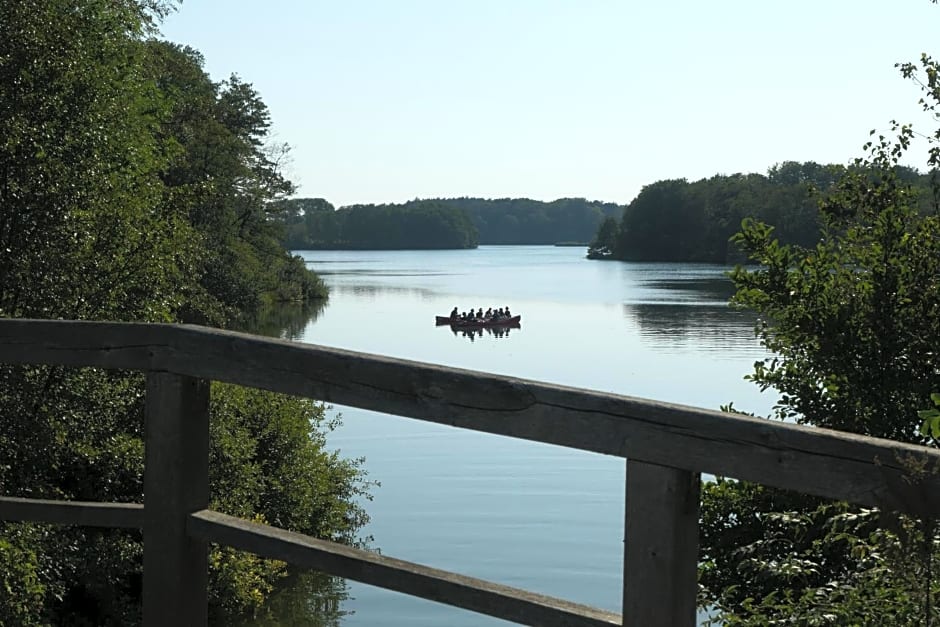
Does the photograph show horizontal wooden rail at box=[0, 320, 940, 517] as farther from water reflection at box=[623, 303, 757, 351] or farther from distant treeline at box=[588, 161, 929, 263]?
distant treeline at box=[588, 161, 929, 263]

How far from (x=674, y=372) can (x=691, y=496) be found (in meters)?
39.5

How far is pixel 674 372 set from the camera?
1606 inches

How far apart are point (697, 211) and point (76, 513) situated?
145336mm

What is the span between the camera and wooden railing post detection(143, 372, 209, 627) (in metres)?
2.65

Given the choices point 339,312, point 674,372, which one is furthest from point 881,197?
point 339,312

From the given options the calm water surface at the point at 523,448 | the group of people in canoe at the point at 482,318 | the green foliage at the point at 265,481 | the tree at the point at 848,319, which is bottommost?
the calm water surface at the point at 523,448

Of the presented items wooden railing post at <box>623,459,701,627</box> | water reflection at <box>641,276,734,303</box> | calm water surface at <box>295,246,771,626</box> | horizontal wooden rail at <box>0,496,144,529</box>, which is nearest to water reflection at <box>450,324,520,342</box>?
calm water surface at <box>295,246,771,626</box>

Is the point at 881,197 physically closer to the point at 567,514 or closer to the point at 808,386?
the point at 808,386

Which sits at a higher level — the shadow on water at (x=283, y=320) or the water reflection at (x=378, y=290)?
the shadow on water at (x=283, y=320)

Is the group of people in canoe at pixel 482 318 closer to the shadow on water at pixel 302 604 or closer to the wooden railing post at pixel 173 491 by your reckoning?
the shadow on water at pixel 302 604

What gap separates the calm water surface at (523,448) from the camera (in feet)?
60.3

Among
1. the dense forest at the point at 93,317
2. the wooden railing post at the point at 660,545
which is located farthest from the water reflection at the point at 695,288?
the wooden railing post at the point at 660,545

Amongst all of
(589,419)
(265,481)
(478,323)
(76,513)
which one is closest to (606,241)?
(478,323)

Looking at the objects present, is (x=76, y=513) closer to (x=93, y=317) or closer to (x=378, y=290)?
(x=93, y=317)
